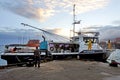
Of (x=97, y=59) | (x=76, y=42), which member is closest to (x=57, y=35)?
(x=76, y=42)

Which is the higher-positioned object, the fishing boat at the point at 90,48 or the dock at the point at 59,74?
the fishing boat at the point at 90,48

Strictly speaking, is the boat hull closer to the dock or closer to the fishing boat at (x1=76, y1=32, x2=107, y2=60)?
the fishing boat at (x1=76, y1=32, x2=107, y2=60)

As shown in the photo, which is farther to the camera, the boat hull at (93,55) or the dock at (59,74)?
the boat hull at (93,55)

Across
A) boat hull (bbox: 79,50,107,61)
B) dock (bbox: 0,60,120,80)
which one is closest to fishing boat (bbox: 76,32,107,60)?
boat hull (bbox: 79,50,107,61)

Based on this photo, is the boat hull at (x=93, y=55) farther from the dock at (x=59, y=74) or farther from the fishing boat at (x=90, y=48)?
the dock at (x=59, y=74)

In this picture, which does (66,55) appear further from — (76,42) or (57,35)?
(57,35)

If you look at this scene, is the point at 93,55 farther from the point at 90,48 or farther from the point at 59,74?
the point at 59,74

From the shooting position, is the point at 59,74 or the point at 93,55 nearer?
the point at 59,74

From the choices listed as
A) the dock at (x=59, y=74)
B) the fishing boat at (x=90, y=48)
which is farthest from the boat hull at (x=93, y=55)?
the dock at (x=59, y=74)

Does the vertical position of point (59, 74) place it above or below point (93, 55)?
below

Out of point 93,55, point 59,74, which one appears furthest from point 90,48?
point 59,74

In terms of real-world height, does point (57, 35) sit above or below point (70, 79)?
above

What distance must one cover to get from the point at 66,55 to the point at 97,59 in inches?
190

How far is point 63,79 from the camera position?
1623 cm
